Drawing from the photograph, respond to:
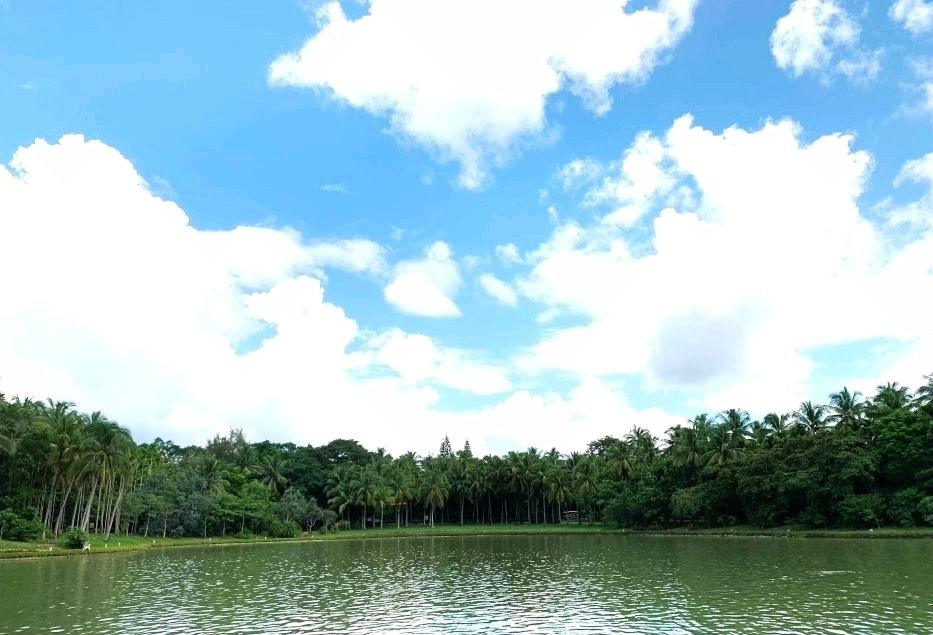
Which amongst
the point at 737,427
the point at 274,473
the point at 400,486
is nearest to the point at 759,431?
the point at 737,427

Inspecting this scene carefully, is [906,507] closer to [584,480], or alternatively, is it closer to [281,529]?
[584,480]

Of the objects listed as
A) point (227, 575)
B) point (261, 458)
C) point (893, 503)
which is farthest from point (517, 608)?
point (261, 458)

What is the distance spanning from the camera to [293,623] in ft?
77.0

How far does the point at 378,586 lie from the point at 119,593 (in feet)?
40.3

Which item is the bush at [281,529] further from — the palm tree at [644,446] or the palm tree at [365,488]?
the palm tree at [644,446]

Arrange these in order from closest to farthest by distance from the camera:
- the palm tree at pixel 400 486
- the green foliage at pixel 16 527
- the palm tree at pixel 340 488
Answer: the green foliage at pixel 16 527 → the palm tree at pixel 400 486 → the palm tree at pixel 340 488

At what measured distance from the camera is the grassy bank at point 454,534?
173ft

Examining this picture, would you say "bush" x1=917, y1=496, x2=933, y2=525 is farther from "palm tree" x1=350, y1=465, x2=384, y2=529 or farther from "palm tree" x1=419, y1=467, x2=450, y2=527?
"palm tree" x1=350, y1=465, x2=384, y2=529

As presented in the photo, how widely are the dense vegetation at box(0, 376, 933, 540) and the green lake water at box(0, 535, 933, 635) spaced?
13.5 metres

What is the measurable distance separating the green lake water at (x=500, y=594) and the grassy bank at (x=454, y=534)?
16.7 feet

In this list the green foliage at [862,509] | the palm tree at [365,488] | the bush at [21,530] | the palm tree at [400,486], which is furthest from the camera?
the palm tree at [400,486]

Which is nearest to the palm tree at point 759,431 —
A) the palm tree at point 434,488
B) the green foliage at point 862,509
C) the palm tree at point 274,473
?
the green foliage at point 862,509

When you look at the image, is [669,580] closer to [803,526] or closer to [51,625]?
[51,625]

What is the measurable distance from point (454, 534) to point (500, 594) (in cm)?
6932
